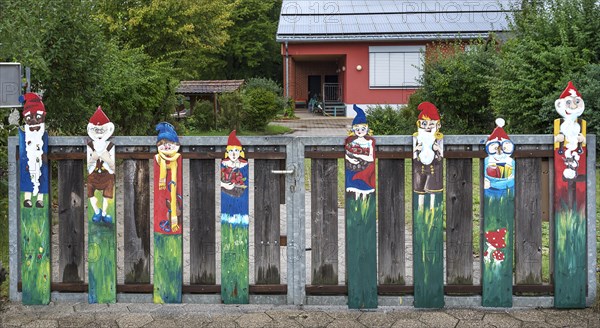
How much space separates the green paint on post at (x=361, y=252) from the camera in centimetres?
518

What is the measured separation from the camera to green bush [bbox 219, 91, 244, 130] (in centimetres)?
2581

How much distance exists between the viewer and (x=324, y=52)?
36.9 metres

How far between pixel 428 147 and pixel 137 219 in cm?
216

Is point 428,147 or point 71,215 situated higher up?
point 428,147

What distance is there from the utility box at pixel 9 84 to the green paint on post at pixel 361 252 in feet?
9.75

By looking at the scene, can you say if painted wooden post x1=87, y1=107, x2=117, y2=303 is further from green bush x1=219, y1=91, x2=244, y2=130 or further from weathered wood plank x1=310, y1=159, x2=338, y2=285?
green bush x1=219, y1=91, x2=244, y2=130

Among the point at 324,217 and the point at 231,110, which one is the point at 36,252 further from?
the point at 231,110

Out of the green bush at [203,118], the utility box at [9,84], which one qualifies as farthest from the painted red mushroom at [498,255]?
the green bush at [203,118]

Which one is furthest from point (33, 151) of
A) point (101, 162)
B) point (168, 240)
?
point (168, 240)

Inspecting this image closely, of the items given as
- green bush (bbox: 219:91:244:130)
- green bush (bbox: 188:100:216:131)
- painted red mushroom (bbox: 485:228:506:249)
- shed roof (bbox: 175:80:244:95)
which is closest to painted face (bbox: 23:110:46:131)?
painted red mushroom (bbox: 485:228:506:249)

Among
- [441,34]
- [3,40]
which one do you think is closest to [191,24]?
[441,34]

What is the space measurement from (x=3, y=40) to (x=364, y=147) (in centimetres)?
474

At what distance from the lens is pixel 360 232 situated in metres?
5.20

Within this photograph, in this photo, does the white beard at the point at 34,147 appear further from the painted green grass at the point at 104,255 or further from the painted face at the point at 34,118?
the painted green grass at the point at 104,255
